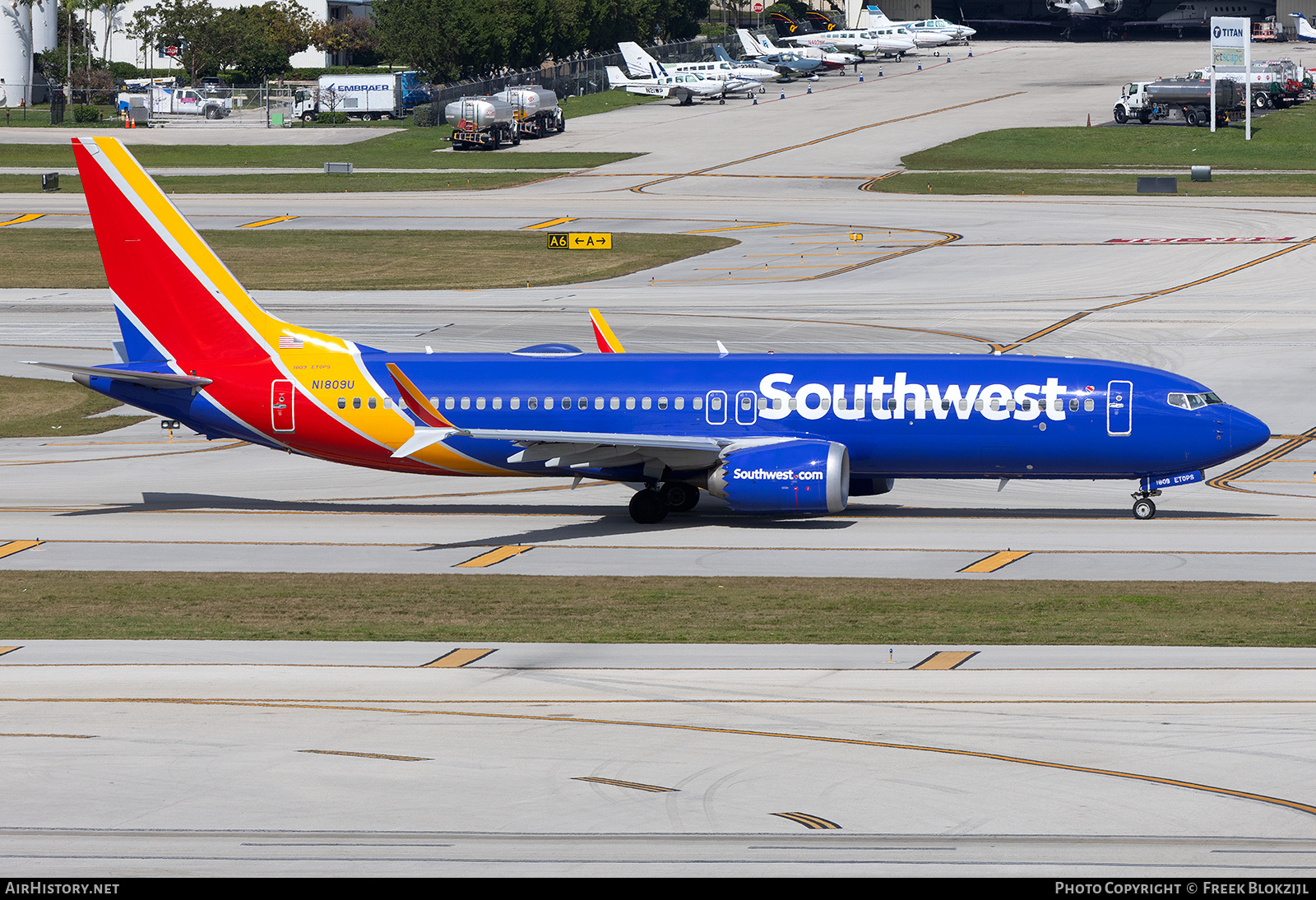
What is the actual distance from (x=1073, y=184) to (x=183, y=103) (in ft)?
338

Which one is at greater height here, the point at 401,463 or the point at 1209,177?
the point at 1209,177

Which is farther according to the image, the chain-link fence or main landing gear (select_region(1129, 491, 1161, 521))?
the chain-link fence

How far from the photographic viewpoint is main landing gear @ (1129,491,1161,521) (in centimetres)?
4250

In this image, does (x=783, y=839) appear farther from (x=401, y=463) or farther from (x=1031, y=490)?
(x=1031, y=490)

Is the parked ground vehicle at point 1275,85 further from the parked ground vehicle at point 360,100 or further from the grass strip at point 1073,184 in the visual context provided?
the parked ground vehicle at point 360,100

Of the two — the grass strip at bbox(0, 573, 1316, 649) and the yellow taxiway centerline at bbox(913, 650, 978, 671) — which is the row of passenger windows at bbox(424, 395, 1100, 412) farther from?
the yellow taxiway centerline at bbox(913, 650, 978, 671)

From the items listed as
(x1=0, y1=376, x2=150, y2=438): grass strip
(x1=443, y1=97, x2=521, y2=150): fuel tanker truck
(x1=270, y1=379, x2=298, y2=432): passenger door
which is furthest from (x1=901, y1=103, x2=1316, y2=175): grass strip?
(x1=270, y1=379, x2=298, y2=432): passenger door

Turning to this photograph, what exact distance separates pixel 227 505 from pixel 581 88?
465ft

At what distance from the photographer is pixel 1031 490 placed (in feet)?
155

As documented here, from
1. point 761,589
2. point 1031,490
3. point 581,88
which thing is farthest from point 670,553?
point 581,88

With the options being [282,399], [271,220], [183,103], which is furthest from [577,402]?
[183,103]

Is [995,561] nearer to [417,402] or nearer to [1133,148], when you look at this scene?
[417,402]

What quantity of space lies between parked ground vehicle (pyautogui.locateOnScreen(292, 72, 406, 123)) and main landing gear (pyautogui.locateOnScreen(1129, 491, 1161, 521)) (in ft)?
439

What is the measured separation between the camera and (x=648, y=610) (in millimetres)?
33625
